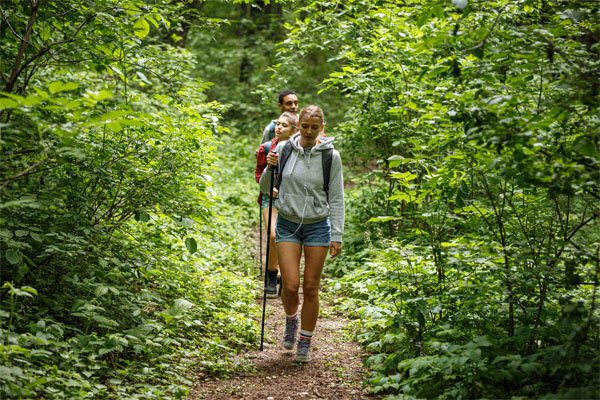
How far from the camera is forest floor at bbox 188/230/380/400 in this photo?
4.98m

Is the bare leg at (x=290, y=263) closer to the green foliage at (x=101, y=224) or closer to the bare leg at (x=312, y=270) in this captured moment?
the bare leg at (x=312, y=270)

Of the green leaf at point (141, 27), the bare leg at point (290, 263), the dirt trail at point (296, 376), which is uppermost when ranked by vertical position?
the green leaf at point (141, 27)

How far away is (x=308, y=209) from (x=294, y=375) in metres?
1.68

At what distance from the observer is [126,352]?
16.7 ft

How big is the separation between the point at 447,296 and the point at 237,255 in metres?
5.46

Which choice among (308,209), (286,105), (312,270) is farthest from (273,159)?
(286,105)

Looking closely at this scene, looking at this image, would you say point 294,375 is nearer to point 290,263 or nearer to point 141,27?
point 290,263

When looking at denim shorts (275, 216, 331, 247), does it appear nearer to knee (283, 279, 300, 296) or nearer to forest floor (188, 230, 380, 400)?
knee (283, 279, 300, 296)

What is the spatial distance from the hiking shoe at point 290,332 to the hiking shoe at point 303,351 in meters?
0.26

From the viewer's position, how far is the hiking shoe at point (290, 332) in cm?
611

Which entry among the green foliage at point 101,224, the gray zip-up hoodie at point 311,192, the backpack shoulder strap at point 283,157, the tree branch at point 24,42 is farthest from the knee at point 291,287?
the tree branch at point 24,42

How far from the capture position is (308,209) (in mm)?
5691

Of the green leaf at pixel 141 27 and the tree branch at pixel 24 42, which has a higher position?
the green leaf at pixel 141 27

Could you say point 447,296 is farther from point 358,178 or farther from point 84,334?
point 358,178
